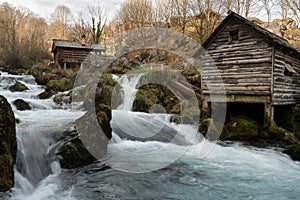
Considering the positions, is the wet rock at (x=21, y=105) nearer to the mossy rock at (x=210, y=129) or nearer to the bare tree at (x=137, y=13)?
the mossy rock at (x=210, y=129)

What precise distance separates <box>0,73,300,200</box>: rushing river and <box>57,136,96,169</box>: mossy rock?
0.17m

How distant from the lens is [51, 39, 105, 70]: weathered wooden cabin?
2226 cm

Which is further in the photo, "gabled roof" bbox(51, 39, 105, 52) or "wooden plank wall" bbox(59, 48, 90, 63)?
"wooden plank wall" bbox(59, 48, 90, 63)

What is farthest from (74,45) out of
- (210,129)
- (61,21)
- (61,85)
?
(61,21)

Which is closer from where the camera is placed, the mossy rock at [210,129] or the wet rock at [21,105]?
the mossy rock at [210,129]

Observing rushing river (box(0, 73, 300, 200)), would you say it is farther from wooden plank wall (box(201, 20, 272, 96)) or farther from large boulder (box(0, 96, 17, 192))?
wooden plank wall (box(201, 20, 272, 96))

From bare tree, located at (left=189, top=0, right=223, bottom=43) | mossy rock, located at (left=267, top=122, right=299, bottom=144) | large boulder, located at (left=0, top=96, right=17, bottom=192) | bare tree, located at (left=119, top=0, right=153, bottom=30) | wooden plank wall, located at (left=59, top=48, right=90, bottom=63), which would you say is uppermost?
bare tree, located at (left=119, top=0, right=153, bottom=30)

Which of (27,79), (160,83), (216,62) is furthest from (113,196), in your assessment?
(27,79)

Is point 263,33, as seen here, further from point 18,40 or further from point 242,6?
point 18,40

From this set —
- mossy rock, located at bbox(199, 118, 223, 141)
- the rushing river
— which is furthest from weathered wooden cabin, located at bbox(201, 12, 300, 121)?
the rushing river

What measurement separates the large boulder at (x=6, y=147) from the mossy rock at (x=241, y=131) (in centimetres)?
675

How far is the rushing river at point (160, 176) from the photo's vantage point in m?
4.61

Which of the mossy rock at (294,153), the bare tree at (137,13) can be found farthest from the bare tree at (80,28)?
the mossy rock at (294,153)

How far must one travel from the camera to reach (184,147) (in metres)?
8.13
